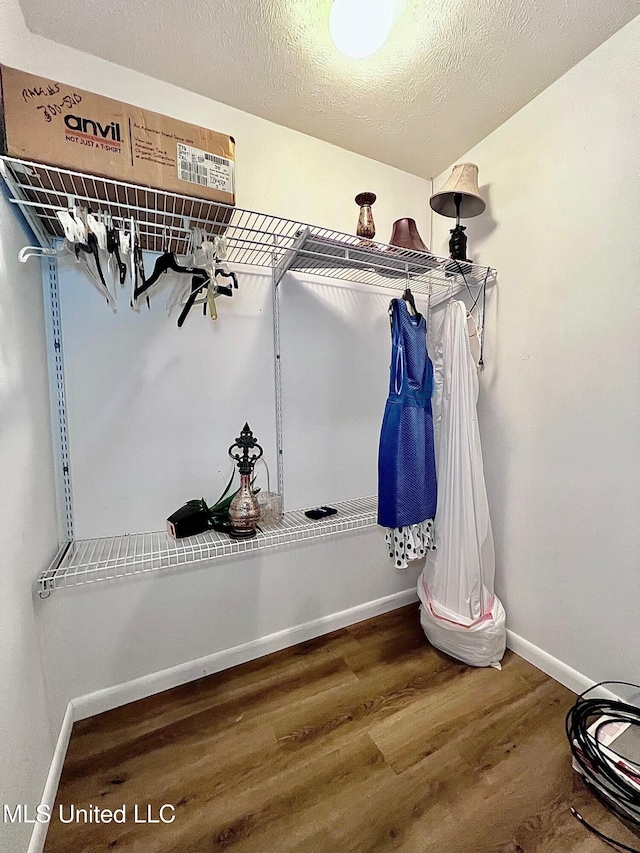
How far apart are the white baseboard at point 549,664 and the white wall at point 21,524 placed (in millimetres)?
1713

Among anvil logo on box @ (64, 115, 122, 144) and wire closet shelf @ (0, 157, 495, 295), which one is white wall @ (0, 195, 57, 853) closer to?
wire closet shelf @ (0, 157, 495, 295)

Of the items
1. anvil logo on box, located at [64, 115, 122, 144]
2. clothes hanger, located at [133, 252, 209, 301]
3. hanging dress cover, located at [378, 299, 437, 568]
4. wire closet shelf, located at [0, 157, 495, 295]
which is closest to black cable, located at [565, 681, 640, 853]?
hanging dress cover, located at [378, 299, 437, 568]

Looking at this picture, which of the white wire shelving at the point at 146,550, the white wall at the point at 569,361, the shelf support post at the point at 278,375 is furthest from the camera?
the shelf support post at the point at 278,375

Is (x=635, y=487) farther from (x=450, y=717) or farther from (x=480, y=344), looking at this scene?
(x=450, y=717)

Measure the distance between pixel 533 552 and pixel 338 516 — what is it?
83cm

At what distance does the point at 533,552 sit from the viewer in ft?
4.91

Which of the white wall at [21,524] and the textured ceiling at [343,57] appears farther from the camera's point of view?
the textured ceiling at [343,57]

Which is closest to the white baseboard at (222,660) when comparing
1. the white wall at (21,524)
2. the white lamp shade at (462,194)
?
the white wall at (21,524)

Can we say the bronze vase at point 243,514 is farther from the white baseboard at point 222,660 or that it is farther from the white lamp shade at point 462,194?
the white lamp shade at point 462,194

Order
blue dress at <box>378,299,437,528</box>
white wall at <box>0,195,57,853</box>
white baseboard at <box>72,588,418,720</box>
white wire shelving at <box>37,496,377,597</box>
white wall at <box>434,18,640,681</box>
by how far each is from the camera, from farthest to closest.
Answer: blue dress at <box>378,299,437,528</box>, white baseboard at <box>72,588,418,720</box>, white wall at <box>434,18,640,681</box>, white wire shelving at <box>37,496,377,597</box>, white wall at <box>0,195,57,853</box>

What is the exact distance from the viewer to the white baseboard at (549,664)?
1.35 meters

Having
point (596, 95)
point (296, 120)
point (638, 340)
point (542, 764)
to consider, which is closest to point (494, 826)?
point (542, 764)

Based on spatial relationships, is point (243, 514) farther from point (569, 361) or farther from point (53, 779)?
point (569, 361)

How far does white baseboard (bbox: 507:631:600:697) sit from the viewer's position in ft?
4.42
